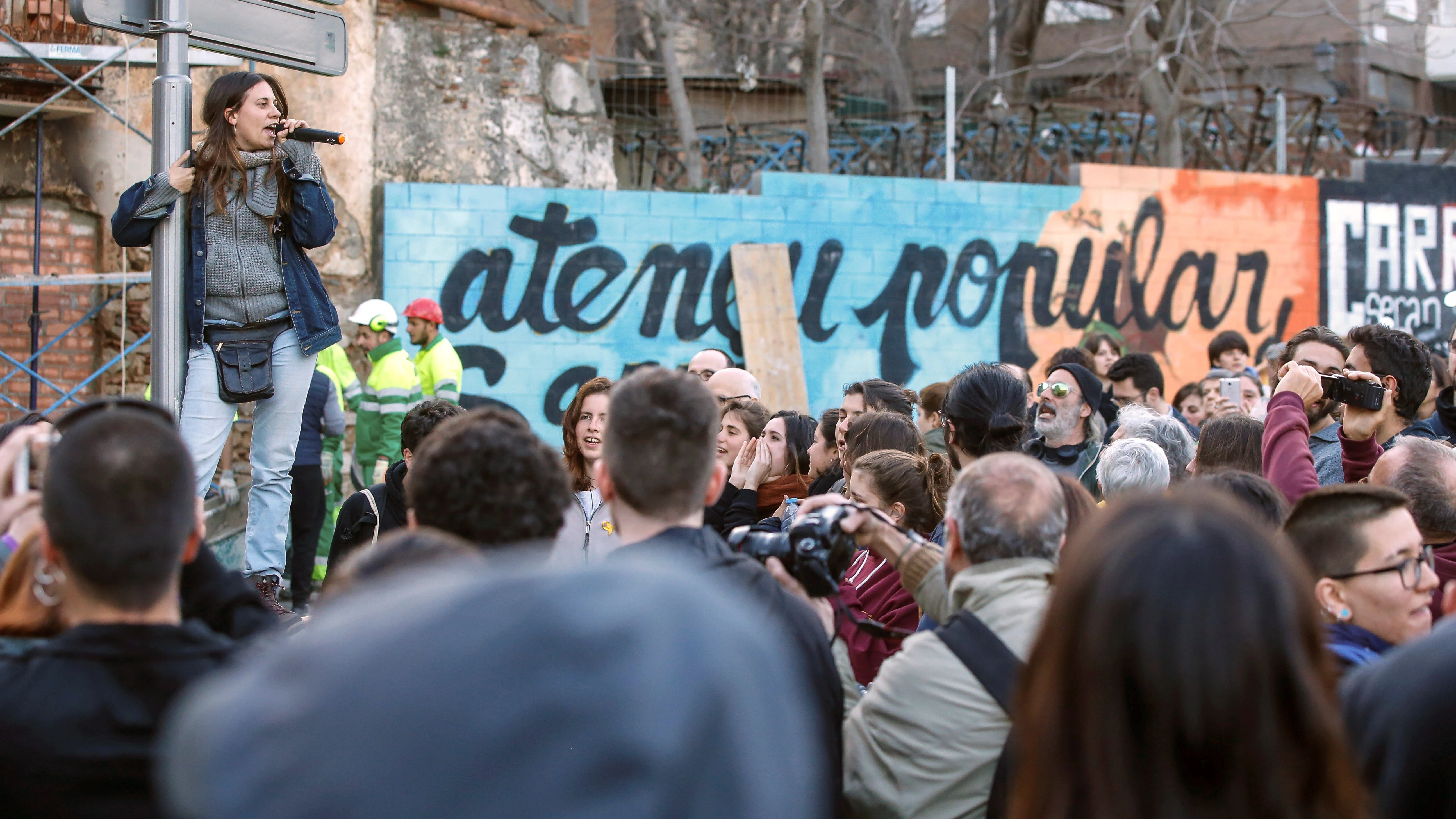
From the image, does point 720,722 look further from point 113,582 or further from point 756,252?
point 756,252

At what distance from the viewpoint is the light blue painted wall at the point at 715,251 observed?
10211mm

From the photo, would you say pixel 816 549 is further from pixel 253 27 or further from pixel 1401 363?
pixel 1401 363

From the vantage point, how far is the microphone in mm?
4320

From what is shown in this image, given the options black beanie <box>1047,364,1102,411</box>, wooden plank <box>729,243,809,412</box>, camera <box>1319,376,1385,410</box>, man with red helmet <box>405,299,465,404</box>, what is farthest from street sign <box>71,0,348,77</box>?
wooden plank <box>729,243,809,412</box>

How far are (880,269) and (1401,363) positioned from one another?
6.56 metres

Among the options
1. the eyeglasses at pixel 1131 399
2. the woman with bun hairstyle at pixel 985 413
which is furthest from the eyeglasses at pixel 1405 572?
the eyeglasses at pixel 1131 399

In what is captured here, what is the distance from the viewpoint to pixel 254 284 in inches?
178

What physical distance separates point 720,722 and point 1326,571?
220cm

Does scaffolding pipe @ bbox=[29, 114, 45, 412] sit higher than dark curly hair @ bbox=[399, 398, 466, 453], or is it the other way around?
scaffolding pipe @ bbox=[29, 114, 45, 412]

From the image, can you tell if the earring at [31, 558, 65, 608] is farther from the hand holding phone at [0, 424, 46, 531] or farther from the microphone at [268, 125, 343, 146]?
the microphone at [268, 125, 343, 146]

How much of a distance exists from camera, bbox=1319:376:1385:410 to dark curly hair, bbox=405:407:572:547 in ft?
10.7

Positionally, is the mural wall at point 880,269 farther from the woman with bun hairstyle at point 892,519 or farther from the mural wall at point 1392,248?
the woman with bun hairstyle at point 892,519

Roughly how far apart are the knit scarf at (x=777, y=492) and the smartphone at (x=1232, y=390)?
8.81 ft

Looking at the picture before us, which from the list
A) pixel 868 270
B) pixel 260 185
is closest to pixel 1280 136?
pixel 868 270
